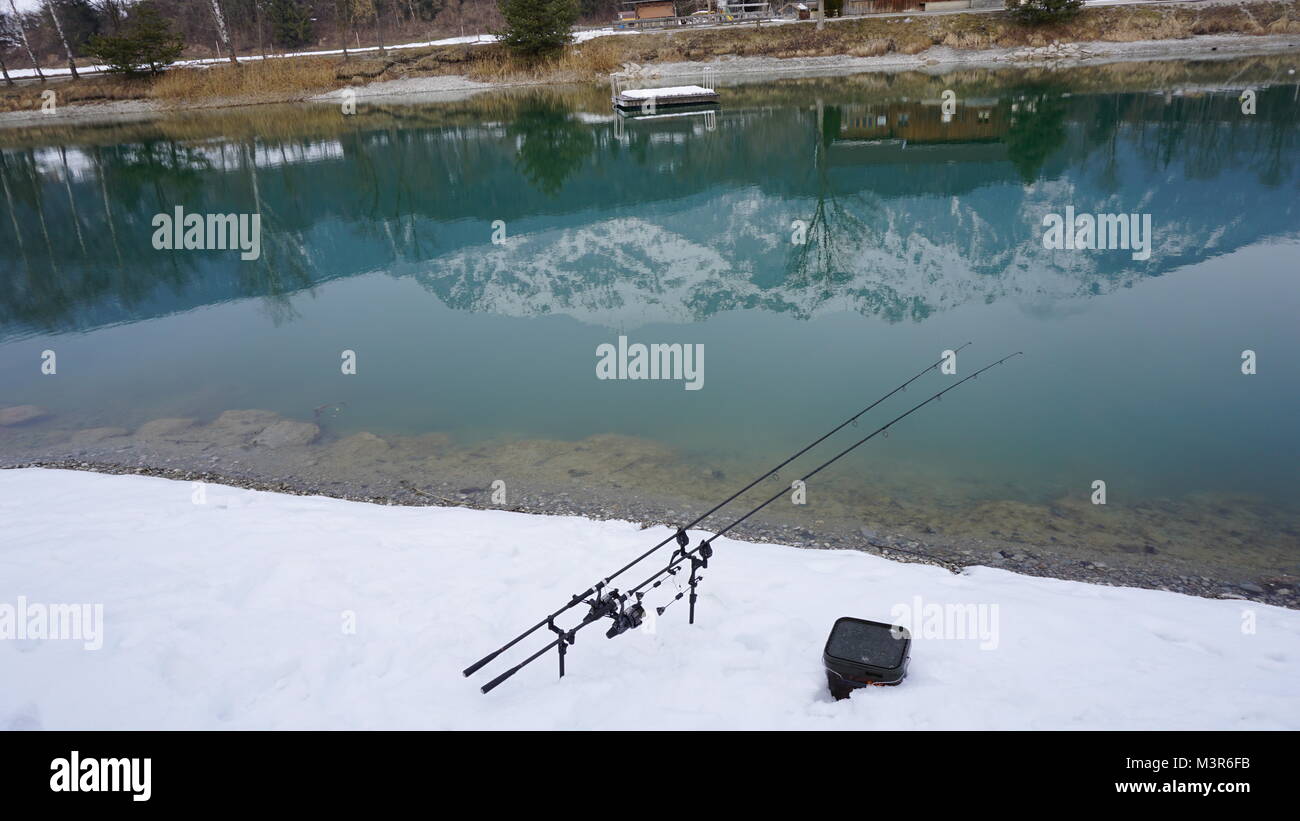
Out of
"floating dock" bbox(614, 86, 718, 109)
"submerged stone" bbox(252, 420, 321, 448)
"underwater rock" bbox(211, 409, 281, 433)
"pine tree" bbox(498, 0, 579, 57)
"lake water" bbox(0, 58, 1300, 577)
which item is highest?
"pine tree" bbox(498, 0, 579, 57)

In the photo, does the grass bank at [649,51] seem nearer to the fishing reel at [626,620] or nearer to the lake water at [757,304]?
the lake water at [757,304]

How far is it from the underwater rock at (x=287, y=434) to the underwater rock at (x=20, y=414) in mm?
5083

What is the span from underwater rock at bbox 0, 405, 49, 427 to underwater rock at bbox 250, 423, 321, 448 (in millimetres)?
5083

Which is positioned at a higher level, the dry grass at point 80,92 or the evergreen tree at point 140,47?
the evergreen tree at point 140,47

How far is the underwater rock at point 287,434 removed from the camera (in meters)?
13.4

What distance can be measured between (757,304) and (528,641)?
14936 mm

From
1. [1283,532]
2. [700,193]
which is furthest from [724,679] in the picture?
[700,193]

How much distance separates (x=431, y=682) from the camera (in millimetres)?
6410

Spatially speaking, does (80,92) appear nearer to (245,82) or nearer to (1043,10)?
(245,82)

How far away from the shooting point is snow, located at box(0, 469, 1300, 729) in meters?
5.80

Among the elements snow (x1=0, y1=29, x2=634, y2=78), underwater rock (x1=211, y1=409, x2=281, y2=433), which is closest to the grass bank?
snow (x1=0, y1=29, x2=634, y2=78)

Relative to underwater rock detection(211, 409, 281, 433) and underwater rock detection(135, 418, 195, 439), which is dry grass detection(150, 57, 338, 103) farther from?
underwater rock detection(211, 409, 281, 433)

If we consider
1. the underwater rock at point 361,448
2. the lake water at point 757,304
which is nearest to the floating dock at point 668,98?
the lake water at point 757,304
